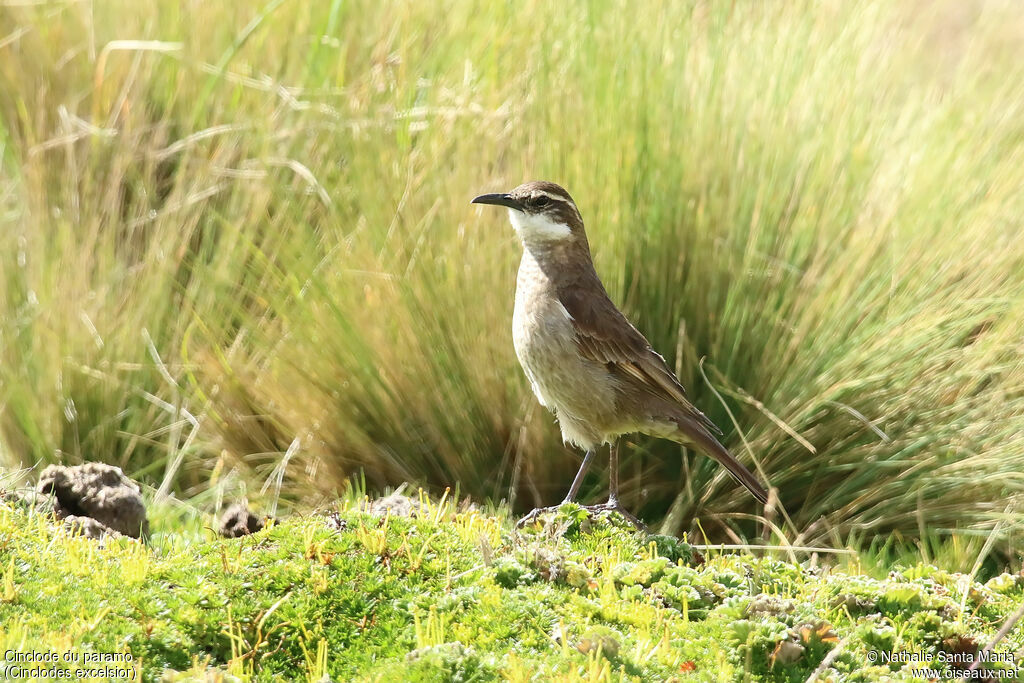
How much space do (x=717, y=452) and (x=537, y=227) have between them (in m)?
1.14

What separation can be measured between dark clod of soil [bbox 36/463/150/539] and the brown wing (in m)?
1.80

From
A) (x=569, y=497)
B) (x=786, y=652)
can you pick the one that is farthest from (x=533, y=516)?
(x=786, y=652)

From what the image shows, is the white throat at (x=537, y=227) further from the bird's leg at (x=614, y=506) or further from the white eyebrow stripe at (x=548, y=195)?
the bird's leg at (x=614, y=506)

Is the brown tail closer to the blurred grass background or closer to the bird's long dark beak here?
the blurred grass background

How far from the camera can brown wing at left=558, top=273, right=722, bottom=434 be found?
15.2 feet

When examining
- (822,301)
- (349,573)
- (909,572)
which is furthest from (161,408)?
(909,572)

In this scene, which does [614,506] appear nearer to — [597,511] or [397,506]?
[597,511]

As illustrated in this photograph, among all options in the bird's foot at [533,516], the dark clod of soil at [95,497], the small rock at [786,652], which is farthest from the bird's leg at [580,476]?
the dark clod of soil at [95,497]

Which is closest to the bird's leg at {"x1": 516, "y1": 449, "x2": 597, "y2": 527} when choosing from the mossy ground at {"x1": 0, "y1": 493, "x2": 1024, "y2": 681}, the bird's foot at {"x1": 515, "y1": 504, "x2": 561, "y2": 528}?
the bird's foot at {"x1": 515, "y1": 504, "x2": 561, "y2": 528}

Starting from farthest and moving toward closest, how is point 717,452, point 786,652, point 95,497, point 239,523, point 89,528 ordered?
point 717,452
point 239,523
point 95,497
point 89,528
point 786,652

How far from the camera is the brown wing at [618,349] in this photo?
464 centimetres

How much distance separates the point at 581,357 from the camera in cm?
466

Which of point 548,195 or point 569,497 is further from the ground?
point 548,195

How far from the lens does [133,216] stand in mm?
6246
